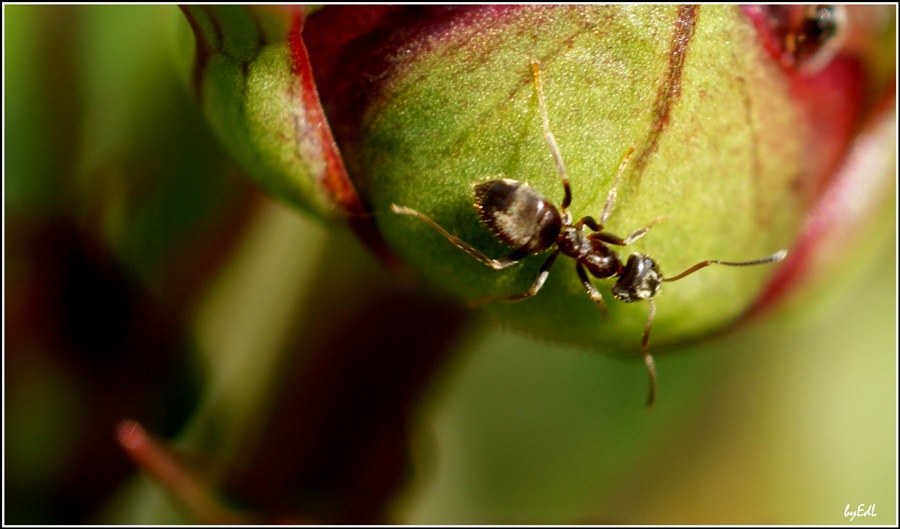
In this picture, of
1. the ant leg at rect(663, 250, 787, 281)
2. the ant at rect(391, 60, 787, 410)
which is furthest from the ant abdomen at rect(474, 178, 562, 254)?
the ant leg at rect(663, 250, 787, 281)

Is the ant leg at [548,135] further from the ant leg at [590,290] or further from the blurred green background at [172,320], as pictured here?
the blurred green background at [172,320]

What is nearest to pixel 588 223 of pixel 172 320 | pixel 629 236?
pixel 629 236

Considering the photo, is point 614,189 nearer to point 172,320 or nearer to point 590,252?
point 590,252

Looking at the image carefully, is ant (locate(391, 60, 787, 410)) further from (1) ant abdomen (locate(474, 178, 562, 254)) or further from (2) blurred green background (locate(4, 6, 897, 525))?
(2) blurred green background (locate(4, 6, 897, 525))

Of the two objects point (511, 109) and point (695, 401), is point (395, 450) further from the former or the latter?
point (695, 401)

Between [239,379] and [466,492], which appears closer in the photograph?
[239,379]

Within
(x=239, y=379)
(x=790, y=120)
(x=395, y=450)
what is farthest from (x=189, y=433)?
(x=790, y=120)
